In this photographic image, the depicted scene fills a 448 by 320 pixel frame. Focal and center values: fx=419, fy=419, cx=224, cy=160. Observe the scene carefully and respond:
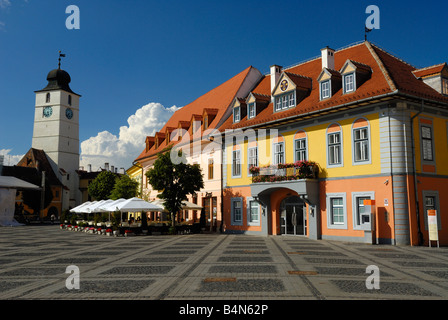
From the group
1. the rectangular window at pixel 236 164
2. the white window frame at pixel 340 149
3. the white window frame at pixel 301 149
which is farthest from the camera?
the rectangular window at pixel 236 164

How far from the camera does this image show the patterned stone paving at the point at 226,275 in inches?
358

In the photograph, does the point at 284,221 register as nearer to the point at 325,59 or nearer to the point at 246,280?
the point at 325,59

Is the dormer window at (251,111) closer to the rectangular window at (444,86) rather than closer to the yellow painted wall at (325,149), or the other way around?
the yellow painted wall at (325,149)

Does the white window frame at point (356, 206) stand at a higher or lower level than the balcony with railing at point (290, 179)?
lower

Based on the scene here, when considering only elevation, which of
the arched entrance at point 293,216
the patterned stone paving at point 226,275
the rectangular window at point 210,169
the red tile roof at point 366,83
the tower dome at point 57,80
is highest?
the tower dome at point 57,80

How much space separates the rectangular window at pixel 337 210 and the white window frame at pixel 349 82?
6326 millimetres

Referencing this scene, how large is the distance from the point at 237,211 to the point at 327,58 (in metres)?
12.8

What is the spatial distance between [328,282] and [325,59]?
21317 millimetres

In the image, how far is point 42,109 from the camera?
9256 cm

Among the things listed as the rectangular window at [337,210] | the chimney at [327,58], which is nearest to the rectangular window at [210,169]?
the chimney at [327,58]

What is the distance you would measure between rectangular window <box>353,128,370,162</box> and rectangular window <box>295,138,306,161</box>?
3760 millimetres

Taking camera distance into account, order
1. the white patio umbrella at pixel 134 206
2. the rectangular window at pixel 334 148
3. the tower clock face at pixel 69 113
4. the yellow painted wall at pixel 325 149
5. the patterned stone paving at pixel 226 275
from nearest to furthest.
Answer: the patterned stone paving at pixel 226 275 → the yellow painted wall at pixel 325 149 → the rectangular window at pixel 334 148 → the white patio umbrella at pixel 134 206 → the tower clock face at pixel 69 113

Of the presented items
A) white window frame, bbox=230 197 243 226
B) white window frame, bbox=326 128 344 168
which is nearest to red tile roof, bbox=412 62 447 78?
white window frame, bbox=326 128 344 168
